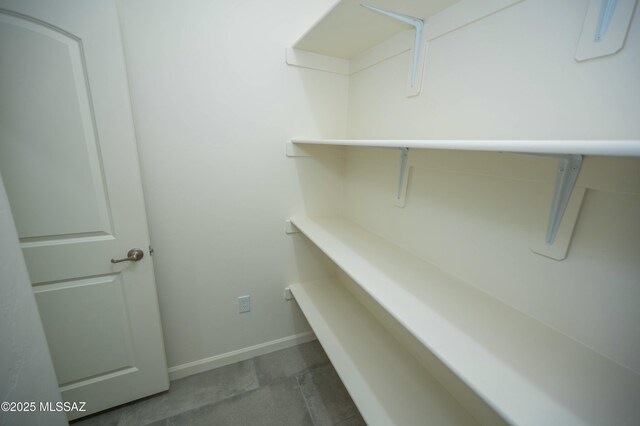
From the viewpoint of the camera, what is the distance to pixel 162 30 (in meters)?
1.24

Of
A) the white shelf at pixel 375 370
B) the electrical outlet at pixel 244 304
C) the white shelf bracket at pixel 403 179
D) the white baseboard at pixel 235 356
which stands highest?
the white shelf bracket at pixel 403 179

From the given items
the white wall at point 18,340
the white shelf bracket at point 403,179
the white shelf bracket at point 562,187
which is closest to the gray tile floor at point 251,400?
the white wall at point 18,340

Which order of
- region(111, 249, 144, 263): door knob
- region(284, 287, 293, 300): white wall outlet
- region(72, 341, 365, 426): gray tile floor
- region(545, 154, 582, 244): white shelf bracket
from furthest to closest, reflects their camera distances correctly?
region(284, 287, 293, 300): white wall outlet → region(72, 341, 365, 426): gray tile floor → region(111, 249, 144, 263): door knob → region(545, 154, 582, 244): white shelf bracket

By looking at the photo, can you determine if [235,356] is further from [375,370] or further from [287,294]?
[375,370]

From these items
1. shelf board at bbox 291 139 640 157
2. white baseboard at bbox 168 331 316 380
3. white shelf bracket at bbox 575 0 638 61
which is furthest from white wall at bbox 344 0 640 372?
white baseboard at bbox 168 331 316 380

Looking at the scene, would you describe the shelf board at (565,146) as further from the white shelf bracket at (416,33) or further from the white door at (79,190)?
the white door at (79,190)

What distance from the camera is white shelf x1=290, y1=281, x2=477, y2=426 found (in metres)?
0.98

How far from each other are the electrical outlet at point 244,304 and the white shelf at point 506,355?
3.27ft

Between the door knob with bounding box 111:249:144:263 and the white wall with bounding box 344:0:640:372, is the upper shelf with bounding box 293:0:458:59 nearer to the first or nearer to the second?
the white wall with bounding box 344:0:640:372

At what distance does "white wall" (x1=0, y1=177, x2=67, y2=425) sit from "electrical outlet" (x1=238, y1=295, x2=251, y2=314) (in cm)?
100

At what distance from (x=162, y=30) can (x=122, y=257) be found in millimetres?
1149

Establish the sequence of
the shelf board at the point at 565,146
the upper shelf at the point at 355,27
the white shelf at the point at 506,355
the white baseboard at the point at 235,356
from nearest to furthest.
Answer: the shelf board at the point at 565,146
the white shelf at the point at 506,355
the upper shelf at the point at 355,27
the white baseboard at the point at 235,356

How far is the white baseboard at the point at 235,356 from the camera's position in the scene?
1.68 meters

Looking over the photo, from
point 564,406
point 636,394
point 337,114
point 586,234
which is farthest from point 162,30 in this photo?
point 636,394
